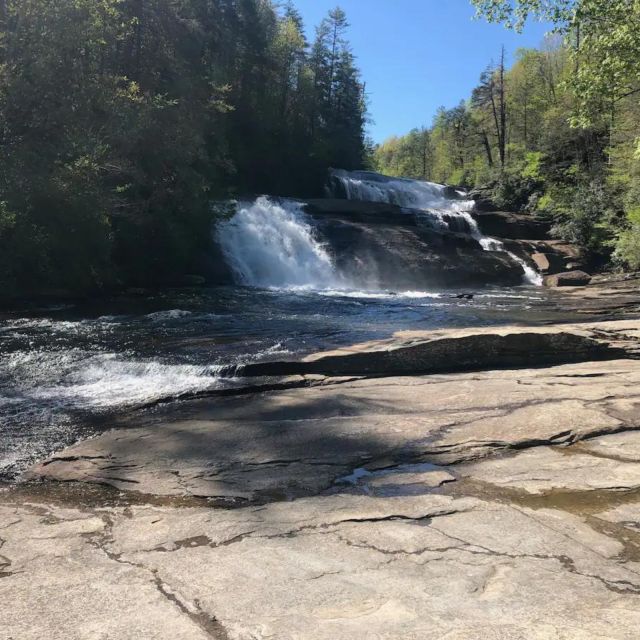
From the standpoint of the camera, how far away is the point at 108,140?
54.5 ft

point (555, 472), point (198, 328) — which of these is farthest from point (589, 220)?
point (555, 472)

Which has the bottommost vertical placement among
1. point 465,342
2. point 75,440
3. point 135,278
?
point 75,440

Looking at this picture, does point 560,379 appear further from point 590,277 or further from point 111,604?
point 590,277

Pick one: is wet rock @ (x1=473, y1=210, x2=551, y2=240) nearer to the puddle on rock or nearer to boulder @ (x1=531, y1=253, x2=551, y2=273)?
boulder @ (x1=531, y1=253, x2=551, y2=273)

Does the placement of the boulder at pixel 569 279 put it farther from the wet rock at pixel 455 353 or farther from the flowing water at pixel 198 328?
the wet rock at pixel 455 353

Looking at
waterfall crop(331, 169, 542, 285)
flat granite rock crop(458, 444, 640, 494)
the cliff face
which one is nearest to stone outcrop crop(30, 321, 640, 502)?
flat granite rock crop(458, 444, 640, 494)

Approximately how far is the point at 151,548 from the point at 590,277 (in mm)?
25560

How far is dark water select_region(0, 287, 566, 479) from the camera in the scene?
6.51 meters

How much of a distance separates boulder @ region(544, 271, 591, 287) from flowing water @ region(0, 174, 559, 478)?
4.51 ft

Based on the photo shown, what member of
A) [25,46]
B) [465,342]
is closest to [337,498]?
[465,342]

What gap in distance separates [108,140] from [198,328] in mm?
8178

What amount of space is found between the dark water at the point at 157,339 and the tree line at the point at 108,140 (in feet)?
7.24

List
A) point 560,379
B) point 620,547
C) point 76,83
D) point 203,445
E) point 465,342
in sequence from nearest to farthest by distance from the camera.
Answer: point 620,547 < point 203,445 < point 560,379 < point 465,342 < point 76,83

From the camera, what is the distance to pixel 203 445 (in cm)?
486
